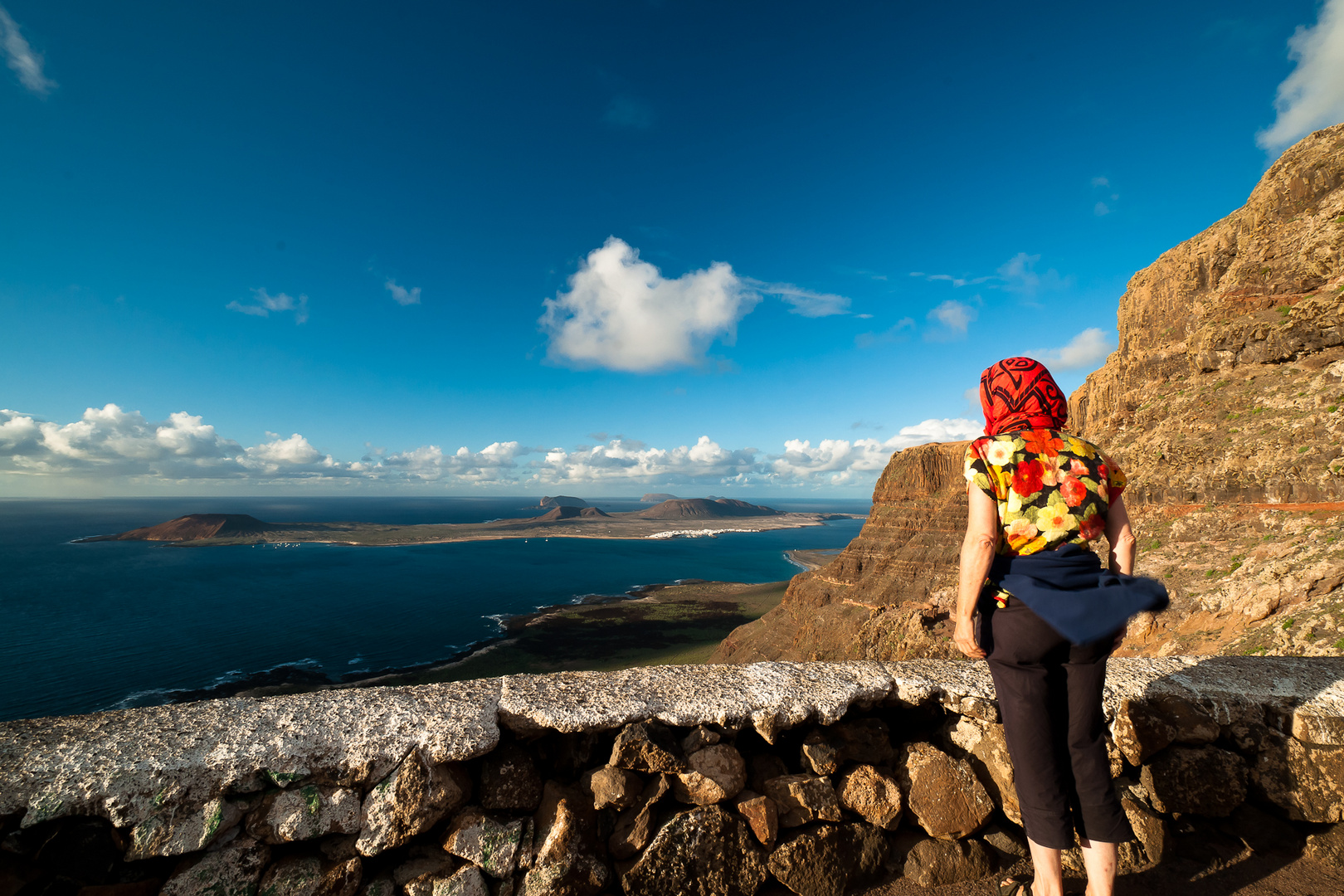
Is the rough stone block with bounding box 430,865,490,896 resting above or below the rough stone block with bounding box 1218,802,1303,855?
above

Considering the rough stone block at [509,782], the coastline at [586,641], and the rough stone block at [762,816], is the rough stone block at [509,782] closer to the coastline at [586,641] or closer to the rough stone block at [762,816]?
the rough stone block at [762,816]

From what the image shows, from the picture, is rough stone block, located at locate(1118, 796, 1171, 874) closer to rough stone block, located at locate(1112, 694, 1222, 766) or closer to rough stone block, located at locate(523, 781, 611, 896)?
rough stone block, located at locate(1112, 694, 1222, 766)

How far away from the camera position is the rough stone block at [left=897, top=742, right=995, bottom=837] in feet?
7.80

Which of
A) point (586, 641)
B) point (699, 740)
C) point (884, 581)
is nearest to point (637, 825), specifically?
point (699, 740)

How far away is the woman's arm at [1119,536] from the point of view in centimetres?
211

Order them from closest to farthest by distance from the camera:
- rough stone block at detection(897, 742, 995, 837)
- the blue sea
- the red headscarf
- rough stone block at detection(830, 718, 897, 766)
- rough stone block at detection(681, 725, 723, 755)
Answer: the red headscarf
rough stone block at detection(681, 725, 723, 755)
rough stone block at detection(897, 742, 995, 837)
rough stone block at detection(830, 718, 897, 766)
the blue sea

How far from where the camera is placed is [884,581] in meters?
39.5

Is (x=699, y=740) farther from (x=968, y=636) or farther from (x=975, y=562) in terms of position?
(x=975, y=562)

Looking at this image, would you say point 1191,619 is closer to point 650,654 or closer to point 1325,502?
point 1325,502

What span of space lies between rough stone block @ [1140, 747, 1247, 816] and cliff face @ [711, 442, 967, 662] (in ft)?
89.4

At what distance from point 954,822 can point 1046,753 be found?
2.25ft

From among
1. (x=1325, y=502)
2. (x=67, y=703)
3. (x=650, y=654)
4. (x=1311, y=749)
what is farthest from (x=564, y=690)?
(x=67, y=703)

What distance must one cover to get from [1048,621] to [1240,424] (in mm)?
20001

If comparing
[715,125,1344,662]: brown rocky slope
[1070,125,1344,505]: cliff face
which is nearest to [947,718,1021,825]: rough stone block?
[715,125,1344,662]: brown rocky slope
